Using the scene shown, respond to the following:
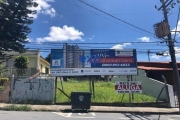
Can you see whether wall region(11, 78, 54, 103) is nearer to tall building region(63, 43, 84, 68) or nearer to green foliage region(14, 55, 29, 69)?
tall building region(63, 43, 84, 68)

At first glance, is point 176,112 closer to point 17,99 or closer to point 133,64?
point 133,64

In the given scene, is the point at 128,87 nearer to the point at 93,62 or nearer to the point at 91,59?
the point at 93,62

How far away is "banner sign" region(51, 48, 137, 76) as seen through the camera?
15820mm

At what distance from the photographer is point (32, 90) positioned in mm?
15398

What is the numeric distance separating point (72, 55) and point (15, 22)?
Answer: 10632 millimetres

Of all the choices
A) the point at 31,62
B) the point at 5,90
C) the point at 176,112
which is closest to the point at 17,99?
the point at 5,90

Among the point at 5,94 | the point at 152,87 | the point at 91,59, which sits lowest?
the point at 5,94

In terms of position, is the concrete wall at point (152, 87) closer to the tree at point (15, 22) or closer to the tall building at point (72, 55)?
the tall building at point (72, 55)

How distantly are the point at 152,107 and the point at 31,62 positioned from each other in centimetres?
2315

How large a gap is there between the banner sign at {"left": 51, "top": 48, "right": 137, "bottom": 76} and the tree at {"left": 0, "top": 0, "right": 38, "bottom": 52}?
923 centimetres

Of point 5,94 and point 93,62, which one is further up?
point 93,62

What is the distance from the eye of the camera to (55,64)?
624 inches

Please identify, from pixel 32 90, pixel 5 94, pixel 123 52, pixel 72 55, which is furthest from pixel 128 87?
pixel 5 94

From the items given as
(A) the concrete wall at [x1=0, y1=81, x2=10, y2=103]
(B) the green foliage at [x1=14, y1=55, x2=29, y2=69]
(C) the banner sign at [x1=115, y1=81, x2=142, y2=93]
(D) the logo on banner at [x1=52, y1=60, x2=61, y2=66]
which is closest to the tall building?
(D) the logo on banner at [x1=52, y1=60, x2=61, y2=66]
